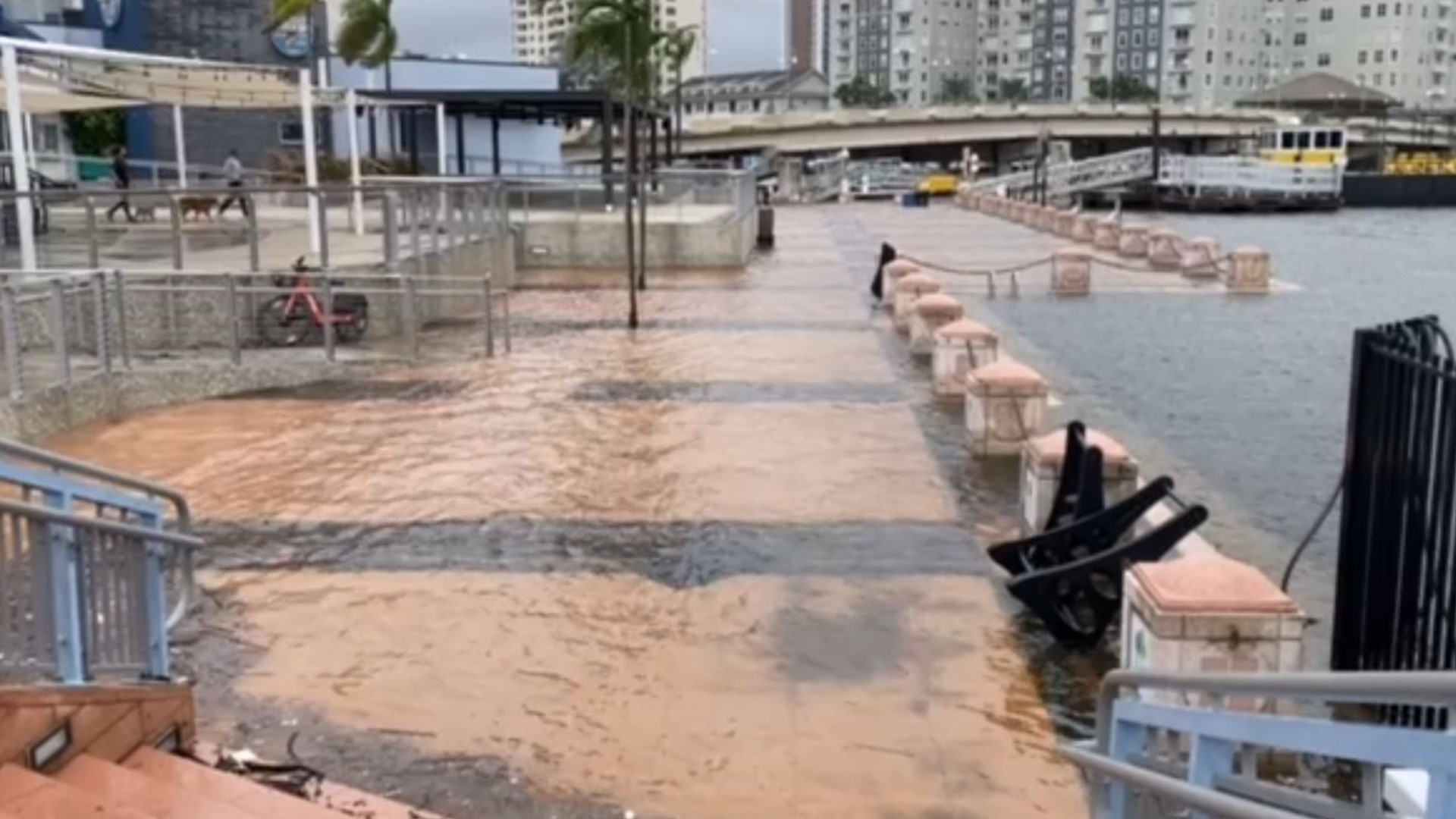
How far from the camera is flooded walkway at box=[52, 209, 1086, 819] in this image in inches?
233

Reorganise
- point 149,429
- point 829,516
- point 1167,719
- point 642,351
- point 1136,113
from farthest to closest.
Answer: point 1136,113 → point 642,351 → point 149,429 → point 829,516 → point 1167,719

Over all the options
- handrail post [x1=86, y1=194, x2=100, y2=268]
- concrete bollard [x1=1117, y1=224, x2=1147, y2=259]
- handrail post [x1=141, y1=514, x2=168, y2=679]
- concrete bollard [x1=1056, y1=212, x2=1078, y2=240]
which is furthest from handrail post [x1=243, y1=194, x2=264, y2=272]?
concrete bollard [x1=1056, y1=212, x2=1078, y2=240]

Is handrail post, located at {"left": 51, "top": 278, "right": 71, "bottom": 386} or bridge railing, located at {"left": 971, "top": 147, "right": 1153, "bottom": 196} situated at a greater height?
bridge railing, located at {"left": 971, "top": 147, "right": 1153, "bottom": 196}

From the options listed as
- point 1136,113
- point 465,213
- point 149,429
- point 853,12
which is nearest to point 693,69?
point 1136,113

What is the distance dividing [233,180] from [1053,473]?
22264 millimetres

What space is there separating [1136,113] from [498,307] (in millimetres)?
85542

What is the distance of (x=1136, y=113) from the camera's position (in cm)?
9931

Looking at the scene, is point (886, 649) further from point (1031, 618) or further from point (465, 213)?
point (465, 213)

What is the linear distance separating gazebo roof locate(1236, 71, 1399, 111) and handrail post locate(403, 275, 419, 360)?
116185 mm

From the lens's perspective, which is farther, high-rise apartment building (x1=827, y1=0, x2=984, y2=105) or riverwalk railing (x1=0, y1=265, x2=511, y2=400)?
high-rise apartment building (x1=827, y1=0, x2=984, y2=105)

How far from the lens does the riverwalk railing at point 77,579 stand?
5.00 meters

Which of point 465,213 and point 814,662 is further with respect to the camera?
point 465,213

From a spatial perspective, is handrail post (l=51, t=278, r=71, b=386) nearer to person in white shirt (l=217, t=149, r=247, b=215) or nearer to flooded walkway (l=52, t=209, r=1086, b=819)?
flooded walkway (l=52, t=209, r=1086, b=819)

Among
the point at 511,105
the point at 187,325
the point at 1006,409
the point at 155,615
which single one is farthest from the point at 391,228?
the point at 511,105
